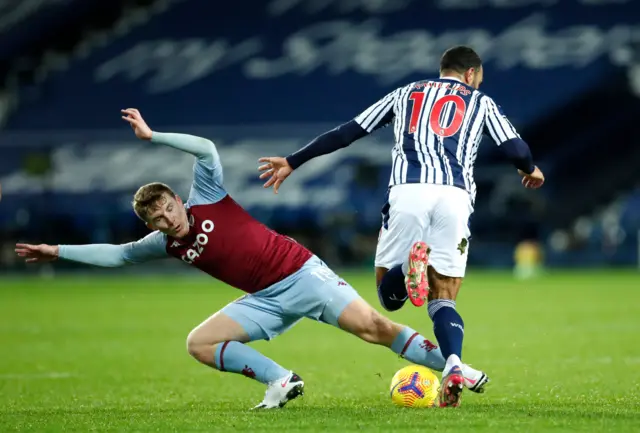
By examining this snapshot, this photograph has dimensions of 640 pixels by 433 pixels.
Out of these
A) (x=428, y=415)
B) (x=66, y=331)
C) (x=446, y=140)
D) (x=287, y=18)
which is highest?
(x=287, y=18)

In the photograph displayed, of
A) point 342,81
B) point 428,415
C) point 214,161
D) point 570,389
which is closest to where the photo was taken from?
point 428,415

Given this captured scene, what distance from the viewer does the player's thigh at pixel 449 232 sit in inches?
255

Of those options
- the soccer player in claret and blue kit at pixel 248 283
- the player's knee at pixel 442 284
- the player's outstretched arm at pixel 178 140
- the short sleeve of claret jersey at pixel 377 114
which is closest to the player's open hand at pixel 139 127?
the player's outstretched arm at pixel 178 140

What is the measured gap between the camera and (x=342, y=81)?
3447 cm

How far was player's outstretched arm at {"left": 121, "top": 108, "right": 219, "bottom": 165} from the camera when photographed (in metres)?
6.12

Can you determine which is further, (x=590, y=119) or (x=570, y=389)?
(x=590, y=119)

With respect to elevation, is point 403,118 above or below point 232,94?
below

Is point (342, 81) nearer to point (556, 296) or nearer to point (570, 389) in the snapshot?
point (556, 296)

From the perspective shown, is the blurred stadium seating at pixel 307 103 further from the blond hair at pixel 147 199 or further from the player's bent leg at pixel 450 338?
the blond hair at pixel 147 199

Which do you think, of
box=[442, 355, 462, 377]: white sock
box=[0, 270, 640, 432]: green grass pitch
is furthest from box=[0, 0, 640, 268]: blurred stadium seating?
box=[442, 355, 462, 377]: white sock

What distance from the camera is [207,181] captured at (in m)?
6.50

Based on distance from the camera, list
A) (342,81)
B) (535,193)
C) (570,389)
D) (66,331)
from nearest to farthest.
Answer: (570,389) → (66,331) → (535,193) → (342,81)

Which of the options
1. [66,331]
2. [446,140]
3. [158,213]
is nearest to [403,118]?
[446,140]

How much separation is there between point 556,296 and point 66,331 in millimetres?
8810
